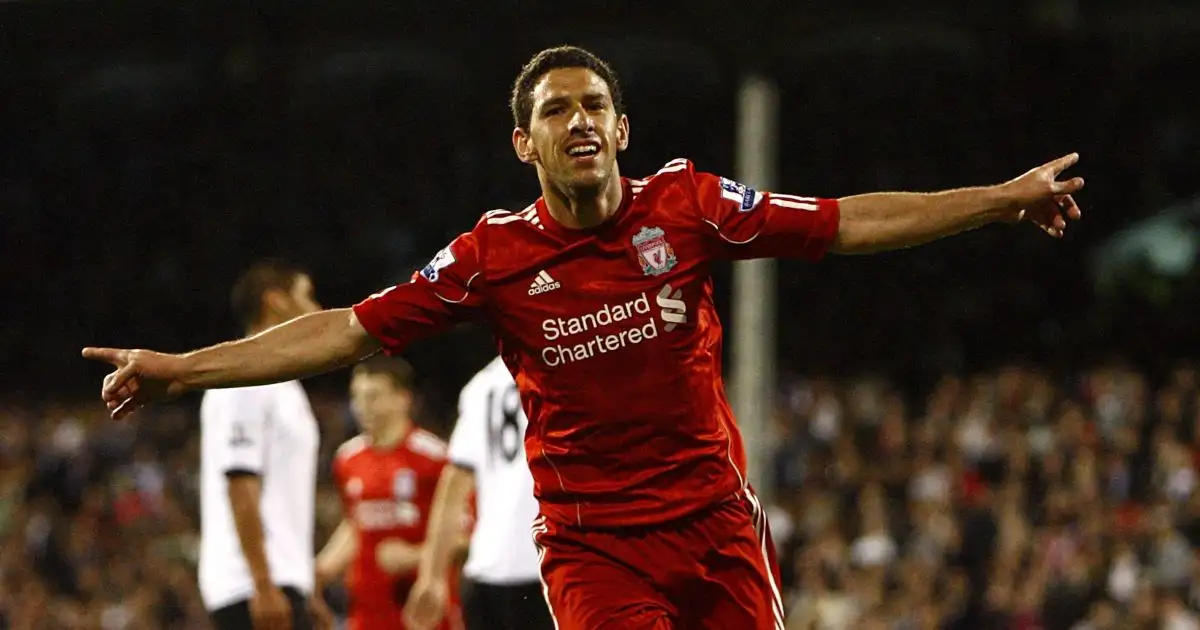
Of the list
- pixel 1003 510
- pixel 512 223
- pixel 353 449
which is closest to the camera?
pixel 512 223

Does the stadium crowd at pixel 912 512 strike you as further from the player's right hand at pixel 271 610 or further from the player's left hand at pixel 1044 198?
the player's left hand at pixel 1044 198

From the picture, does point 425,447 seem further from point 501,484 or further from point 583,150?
point 583,150

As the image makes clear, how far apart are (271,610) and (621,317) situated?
94.3 inches

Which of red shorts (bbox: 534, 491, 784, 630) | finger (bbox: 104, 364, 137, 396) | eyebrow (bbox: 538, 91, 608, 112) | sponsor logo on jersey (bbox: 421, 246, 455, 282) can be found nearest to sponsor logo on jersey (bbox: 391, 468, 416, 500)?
red shorts (bbox: 534, 491, 784, 630)

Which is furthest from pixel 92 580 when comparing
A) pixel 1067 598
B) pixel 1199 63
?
pixel 1199 63

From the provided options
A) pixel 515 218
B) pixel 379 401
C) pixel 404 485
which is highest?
pixel 515 218

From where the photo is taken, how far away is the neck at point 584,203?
4193 mm

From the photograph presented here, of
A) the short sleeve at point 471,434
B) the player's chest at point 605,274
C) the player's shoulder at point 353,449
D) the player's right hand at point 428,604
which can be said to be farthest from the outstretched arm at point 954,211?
the player's shoulder at point 353,449

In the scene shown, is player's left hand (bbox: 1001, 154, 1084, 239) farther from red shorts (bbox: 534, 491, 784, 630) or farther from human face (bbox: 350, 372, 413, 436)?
human face (bbox: 350, 372, 413, 436)

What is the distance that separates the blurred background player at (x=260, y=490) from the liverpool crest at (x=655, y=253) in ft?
7.23

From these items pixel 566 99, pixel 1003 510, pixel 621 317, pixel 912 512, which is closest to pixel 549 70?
pixel 566 99

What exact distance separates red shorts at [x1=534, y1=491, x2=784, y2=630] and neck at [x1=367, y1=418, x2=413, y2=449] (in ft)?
11.2

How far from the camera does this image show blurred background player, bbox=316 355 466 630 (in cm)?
748

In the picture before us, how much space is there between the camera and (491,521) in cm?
635
